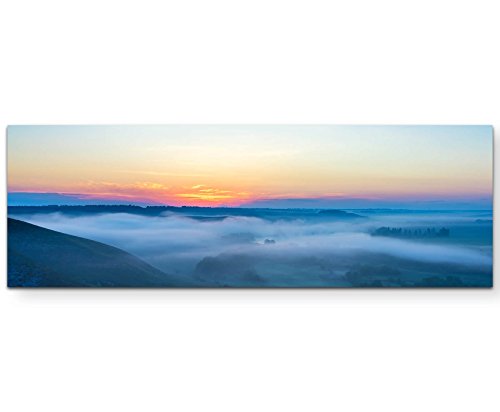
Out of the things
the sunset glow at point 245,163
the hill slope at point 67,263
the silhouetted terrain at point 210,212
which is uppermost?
the sunset glow at point 245,163

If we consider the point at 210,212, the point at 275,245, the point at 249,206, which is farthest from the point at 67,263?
the point at 275,245

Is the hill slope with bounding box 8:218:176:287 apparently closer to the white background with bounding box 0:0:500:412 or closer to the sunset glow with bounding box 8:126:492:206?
the white background with bounding box 0:0:500:412

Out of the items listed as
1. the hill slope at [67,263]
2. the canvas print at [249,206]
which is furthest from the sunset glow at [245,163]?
the hill slope at [67,263]

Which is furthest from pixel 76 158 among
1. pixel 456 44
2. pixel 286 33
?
pixel 456 44

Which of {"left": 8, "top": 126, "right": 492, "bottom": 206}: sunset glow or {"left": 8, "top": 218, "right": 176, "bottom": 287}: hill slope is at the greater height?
{"left": 8, "top": 126, "right": 492, "bottom": 206}: sunset glow

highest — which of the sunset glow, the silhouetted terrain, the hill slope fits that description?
the sunset glow

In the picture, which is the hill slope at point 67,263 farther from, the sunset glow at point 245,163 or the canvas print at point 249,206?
the sunset glow at point 245,163

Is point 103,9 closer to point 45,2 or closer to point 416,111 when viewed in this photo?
point 45,2

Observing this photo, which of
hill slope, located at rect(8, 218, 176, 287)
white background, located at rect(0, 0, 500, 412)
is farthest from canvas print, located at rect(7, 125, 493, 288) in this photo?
white background, located at rect(0, 0, 500, 412)
